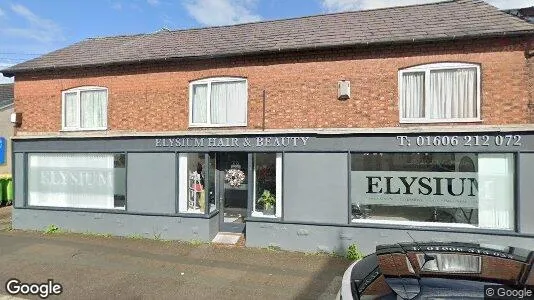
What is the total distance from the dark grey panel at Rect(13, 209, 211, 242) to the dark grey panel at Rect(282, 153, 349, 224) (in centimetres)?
243

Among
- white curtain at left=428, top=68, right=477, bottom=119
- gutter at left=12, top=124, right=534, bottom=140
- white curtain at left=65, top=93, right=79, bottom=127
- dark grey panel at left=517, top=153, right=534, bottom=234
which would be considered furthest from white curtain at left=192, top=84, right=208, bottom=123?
dark grey panel at left=517, top=153, right=534, bottom=234

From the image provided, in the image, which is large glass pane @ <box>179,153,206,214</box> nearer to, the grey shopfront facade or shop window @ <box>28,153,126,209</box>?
the grey shopfront facade

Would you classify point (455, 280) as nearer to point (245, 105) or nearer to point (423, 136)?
point (423, 136)

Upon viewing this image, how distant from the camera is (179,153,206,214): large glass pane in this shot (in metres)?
9.94

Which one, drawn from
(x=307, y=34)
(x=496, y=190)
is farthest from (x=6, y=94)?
(x=496, y=190)

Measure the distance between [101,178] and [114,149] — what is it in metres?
1.03

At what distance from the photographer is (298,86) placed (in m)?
9.04

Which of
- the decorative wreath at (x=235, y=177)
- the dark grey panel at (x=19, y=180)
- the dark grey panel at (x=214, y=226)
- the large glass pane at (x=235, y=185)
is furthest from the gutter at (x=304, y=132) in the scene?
the dark grey panel at (x=214, y=226)

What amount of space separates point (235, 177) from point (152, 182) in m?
2.29

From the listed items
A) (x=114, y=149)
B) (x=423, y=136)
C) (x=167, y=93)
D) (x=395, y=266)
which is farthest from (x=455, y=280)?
(x=114, y=149)

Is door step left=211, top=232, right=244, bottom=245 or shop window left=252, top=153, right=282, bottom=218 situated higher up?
shop window left=252, top=153, right=282, bottom=218

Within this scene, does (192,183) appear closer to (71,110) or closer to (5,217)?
(71,110)

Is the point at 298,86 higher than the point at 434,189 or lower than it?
higher

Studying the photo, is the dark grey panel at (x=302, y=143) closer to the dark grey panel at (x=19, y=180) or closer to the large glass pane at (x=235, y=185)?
the dark grey panel at (x=19, y=180)
